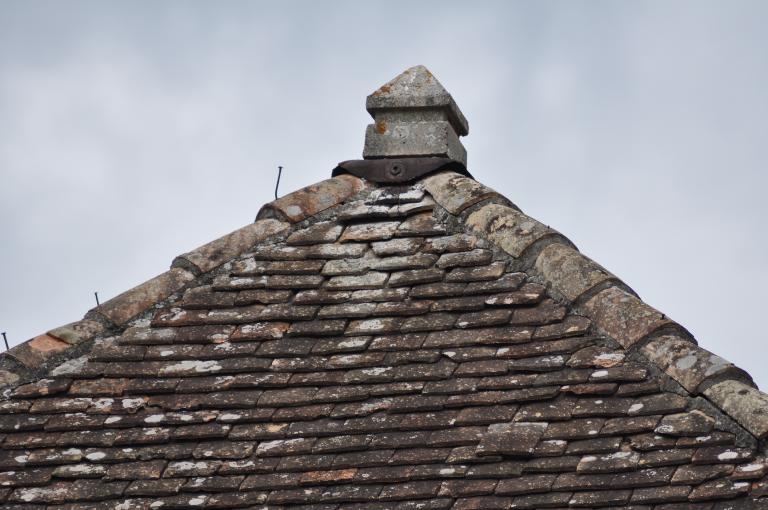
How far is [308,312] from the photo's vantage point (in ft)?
22.0

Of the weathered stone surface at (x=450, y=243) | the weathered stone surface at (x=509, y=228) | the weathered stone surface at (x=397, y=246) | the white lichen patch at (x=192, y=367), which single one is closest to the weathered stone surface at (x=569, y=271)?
the weathered stone surface at (x=509, y=228)

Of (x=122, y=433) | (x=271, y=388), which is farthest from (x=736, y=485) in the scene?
(x=122, y=433)

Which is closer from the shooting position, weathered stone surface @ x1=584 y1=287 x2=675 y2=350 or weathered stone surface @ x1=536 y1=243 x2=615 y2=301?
weathered stone surface @ x1=584 y1=287 x2=675 y2=350

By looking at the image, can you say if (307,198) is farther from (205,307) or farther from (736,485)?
(736,485)

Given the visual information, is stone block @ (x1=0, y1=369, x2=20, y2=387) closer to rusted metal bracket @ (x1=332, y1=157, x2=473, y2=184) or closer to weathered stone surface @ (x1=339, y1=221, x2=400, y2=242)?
weathered stone surface @ (x1=339, y1=221, x2=400, y2=242)

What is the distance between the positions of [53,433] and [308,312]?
4.61 feet

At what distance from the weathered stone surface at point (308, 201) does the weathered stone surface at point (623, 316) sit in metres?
1.78

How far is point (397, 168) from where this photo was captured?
7648 mm

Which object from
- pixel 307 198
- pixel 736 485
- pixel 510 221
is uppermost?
pixel 307 198

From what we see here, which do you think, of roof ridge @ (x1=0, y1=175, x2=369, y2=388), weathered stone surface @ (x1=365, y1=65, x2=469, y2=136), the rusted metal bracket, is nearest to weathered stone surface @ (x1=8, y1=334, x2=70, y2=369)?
roof ridge @ (x1=0, y1=175, x2=369, y2=388)

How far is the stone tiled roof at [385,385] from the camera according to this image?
5.64m

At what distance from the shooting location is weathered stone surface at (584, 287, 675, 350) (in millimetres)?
6145

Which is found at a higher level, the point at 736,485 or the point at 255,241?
the point at 255,241

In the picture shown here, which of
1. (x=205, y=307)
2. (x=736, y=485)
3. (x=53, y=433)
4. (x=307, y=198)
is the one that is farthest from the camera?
(x=307, y=198)
